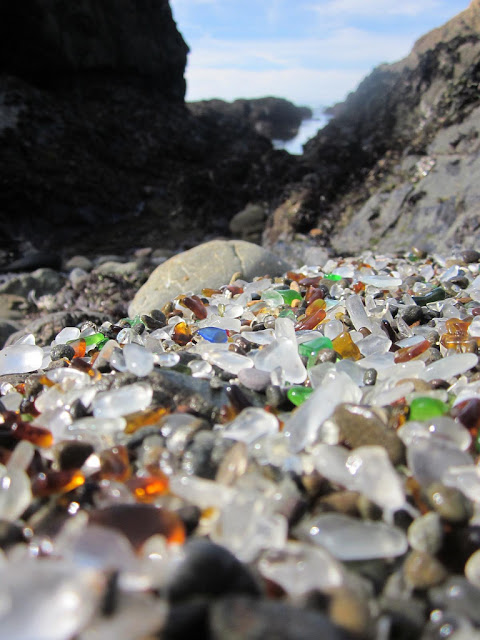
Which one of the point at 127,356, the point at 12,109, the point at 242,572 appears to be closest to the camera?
the point at 242,572

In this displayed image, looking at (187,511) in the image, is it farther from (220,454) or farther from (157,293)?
(157,293)

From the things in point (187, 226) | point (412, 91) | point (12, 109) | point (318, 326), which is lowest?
point (187, 226)

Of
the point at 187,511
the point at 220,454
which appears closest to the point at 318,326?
the point at 220,454

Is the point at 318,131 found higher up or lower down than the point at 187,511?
higher up

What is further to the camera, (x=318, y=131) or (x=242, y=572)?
(x=318, y=131)

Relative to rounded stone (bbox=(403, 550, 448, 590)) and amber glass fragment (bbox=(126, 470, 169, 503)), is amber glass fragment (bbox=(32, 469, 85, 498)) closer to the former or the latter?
amber glass fragment (bbox=(126, 470, 169, 503))

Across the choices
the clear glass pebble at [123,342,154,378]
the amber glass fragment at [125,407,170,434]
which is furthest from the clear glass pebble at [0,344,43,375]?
the amber glass fragment at [125,407,170,434]

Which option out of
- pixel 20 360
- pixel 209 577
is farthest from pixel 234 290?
pixel 209 577
